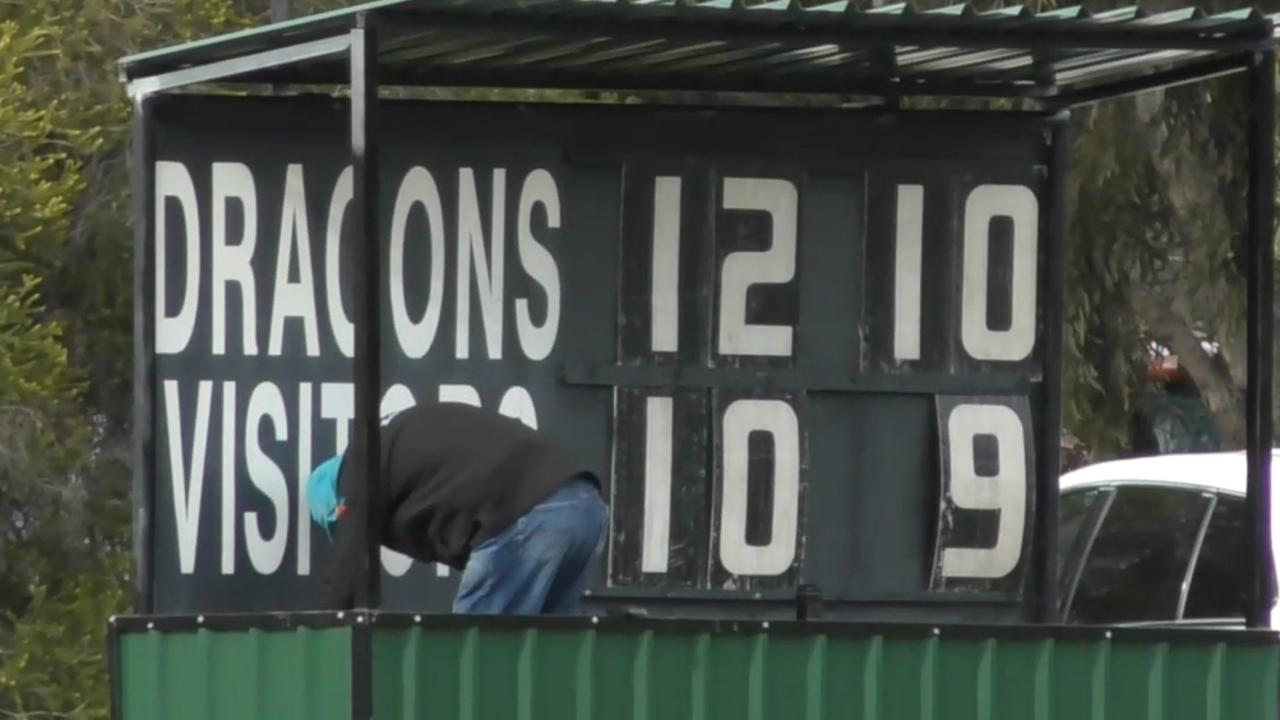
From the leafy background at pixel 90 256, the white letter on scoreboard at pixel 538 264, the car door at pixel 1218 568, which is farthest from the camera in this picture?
the leafy background at pixel 90 256

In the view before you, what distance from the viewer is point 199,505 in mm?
6922

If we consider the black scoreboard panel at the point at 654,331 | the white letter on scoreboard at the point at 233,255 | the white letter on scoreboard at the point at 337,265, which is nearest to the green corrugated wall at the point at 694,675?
the black scoreboard panel at the point at 654,331

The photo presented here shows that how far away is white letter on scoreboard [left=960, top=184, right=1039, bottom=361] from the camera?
7395 millimetres

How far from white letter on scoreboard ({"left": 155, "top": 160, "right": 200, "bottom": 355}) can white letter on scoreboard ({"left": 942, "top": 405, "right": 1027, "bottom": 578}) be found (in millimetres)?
2169

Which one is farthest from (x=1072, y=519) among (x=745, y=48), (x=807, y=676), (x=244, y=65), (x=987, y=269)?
(x=244, y=65)

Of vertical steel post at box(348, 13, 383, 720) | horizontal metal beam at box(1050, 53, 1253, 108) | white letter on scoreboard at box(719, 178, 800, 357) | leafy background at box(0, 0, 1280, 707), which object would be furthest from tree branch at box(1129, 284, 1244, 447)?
vertical steel post at box(348, 13, 383, 720)

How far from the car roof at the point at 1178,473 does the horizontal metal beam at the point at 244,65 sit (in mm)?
3447

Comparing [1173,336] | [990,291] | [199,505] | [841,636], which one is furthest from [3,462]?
[1173,336]

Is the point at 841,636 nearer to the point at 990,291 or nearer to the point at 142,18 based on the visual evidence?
the point at 990,291

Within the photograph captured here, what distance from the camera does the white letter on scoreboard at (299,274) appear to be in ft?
23.0

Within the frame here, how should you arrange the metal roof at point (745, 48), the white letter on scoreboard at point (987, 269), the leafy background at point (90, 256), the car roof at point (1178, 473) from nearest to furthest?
the metal roof at point (745, 48), the white letter on scoreboard at point (987, 269), the car roof at point (1178, 473), the leafy background at point (90, 256)

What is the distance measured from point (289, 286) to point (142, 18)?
5.99 metres

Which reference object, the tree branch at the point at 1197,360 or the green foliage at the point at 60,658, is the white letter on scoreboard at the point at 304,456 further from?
the tree branch at the point at 1197,360

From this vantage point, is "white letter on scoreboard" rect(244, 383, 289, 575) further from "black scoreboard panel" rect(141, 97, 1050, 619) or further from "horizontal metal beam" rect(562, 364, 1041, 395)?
"horizontal metal beam" rect(562, 364, 1041, 395)
